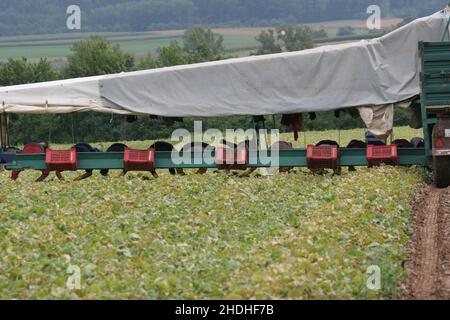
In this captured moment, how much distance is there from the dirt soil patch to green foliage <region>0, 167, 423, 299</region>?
8.1 inches

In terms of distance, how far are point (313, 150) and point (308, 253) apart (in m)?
12.1

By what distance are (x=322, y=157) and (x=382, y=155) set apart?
1224 millimetres

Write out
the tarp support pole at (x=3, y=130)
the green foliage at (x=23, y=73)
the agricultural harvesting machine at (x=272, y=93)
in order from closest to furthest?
the agricultural harvesting machine at (x=272, y=93), the tarp support pole at (x=3, y=130), the green foliage at (x=23, y=73)

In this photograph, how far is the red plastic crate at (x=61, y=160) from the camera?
27.2 metres

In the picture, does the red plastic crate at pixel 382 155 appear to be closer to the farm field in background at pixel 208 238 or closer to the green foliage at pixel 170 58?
the farm field in background at pixel 208 238

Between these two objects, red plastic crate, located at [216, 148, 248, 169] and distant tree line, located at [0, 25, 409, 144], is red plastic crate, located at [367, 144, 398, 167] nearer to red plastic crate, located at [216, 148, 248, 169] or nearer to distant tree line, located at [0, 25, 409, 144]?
red plastic crate, located at [216, 148, 248, 169]

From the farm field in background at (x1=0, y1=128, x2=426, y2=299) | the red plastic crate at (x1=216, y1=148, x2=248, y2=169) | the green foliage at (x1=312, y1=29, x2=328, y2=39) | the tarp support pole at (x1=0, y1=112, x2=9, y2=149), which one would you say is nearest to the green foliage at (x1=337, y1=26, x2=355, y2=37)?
the green foliage at (x1=312, y1=29, x2=328, y2=39)

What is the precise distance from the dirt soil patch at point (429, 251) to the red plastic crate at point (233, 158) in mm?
4815

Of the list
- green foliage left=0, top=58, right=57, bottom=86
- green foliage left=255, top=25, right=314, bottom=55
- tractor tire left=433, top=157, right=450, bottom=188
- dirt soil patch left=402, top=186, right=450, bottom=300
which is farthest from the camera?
green foliage left=255, top=25, right=314, bottom=55

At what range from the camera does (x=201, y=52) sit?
81.9 metres

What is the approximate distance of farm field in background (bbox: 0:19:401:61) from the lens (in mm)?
142625

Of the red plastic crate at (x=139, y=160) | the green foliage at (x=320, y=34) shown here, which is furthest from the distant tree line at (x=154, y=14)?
the red plastic crate at (x=139, y=160)

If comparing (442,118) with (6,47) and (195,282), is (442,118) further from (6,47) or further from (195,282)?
(6,47)
